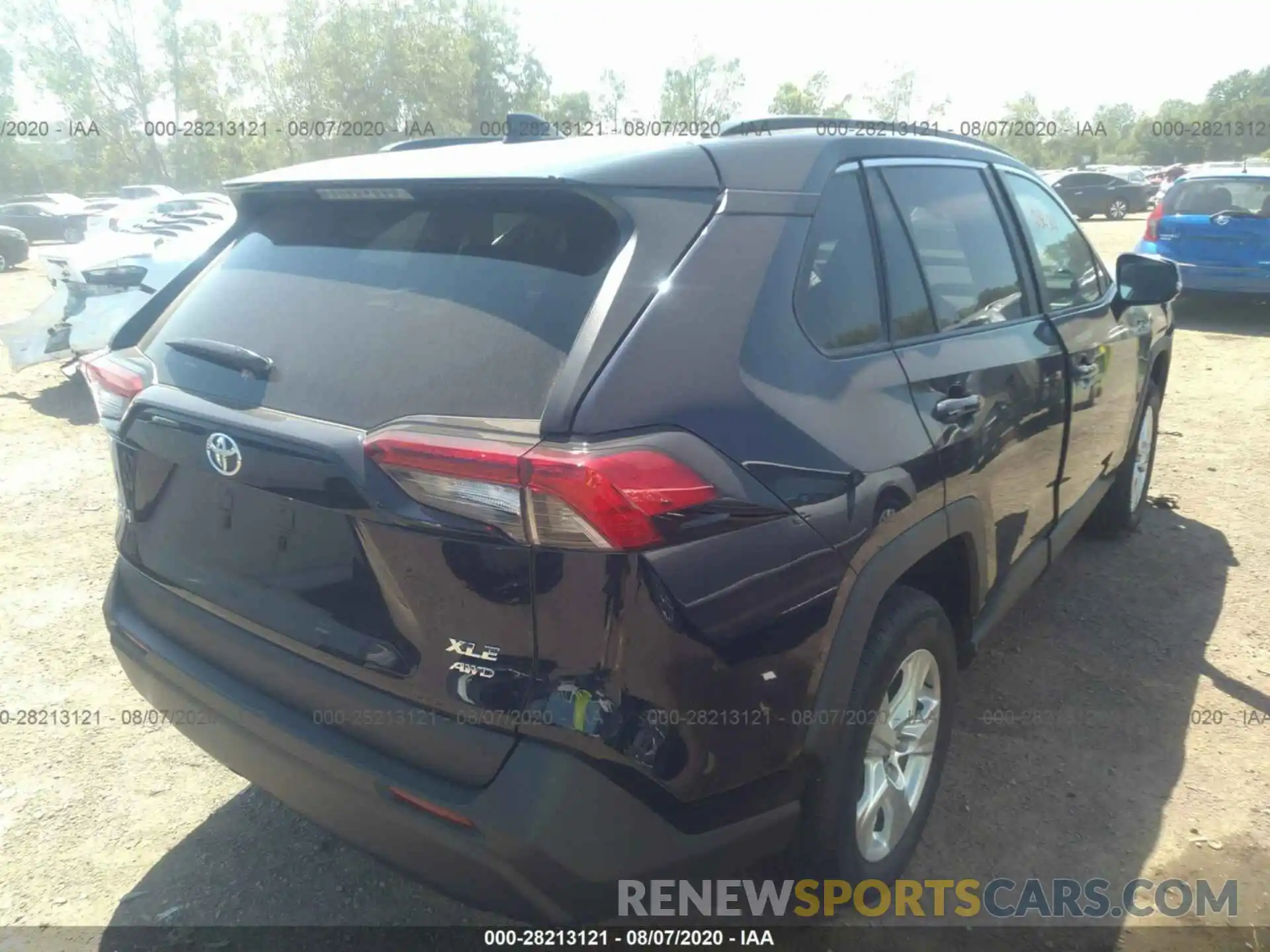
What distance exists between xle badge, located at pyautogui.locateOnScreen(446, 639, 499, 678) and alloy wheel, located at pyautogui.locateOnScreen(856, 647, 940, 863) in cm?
99

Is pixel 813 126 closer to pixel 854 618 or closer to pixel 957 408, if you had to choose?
pixel 957 408

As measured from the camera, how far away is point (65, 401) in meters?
7.60

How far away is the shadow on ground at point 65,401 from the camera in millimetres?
7141

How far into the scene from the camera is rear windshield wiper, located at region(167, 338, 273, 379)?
1925mm

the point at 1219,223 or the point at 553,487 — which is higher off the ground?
the point at 553,487

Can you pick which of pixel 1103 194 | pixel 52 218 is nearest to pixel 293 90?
pixel 52 218

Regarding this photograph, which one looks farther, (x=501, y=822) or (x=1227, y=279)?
(x=1227, y=279)

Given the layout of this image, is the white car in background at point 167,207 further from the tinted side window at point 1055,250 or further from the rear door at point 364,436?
the rear door at point 364,436

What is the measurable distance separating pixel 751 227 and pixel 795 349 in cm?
27

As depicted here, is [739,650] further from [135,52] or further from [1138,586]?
[135,52]

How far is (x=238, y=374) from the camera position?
6.42ft

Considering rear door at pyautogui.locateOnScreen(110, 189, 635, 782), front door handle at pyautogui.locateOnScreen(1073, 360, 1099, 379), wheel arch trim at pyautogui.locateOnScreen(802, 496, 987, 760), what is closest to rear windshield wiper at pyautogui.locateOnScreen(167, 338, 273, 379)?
rear door at pyautogui.locateOnScreen(110, 189, 635, 782)

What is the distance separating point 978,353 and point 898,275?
1.26 feet

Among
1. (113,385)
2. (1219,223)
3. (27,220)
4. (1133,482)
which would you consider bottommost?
(27,220)
